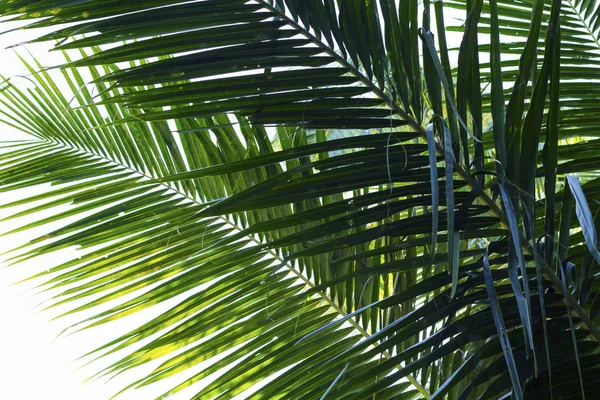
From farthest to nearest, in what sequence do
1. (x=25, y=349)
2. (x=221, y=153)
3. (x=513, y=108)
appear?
(x=25, y=349)
(x=221, y=153)
(x=513, y=108)

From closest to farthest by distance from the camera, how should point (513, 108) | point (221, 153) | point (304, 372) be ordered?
point (513, 108) < point (304, 372) < point (221, 153)

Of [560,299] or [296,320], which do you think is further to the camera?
[296,320]

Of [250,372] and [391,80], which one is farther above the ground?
[391,80]

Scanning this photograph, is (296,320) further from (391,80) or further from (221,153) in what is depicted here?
(391,80)

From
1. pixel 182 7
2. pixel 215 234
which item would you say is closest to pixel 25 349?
pixel 215 234

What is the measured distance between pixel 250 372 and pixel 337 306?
0.19 m

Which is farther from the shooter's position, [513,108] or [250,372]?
[250,372]

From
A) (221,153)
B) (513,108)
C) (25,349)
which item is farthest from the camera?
(25,349)

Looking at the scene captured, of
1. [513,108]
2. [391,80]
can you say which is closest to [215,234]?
[391,80]

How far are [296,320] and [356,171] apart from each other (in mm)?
373

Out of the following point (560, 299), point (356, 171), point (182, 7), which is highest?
point (182, 7)

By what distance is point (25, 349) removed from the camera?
5691 millimetres

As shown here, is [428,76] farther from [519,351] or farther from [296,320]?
[296,320]

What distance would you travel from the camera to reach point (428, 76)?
1.97 feet
